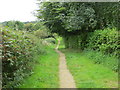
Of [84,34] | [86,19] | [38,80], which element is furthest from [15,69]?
[84,34]

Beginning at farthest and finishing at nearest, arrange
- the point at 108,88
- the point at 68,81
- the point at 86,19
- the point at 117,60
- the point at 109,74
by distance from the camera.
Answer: the point at 86,19, the point at 117,60, the point at 109,74, the point at 68,81, the point at 108,88

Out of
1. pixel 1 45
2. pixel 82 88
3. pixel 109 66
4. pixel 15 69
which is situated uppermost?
pixel 1 45

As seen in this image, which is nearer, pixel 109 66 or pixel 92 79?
pixel 92 79

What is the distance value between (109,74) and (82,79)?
58.1 inches

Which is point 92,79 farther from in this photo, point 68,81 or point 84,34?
point 84,34

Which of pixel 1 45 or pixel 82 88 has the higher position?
pixel 1 45

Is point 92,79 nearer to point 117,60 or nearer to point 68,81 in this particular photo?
point 68,81

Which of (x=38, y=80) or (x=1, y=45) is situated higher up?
(x=1, y=45)

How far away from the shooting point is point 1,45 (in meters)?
3.79

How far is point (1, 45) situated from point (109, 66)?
612cm

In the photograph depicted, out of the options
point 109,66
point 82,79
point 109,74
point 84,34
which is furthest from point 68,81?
point 84,34

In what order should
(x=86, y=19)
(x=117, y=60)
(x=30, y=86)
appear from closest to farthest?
(x=30, y=86)
(x=117, y=60)
(x=86, y=19)

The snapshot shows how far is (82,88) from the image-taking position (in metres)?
5.05

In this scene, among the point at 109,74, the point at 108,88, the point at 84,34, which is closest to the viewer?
the point at 108,88
